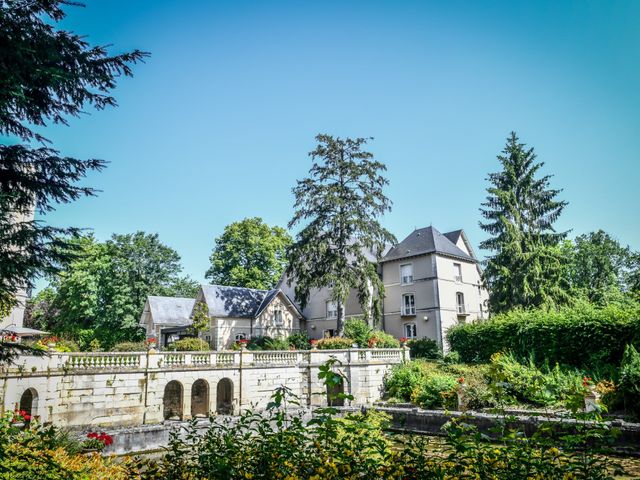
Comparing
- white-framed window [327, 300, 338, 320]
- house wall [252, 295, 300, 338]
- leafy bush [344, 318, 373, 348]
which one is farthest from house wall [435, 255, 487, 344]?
house wall [252, 295, 300, 338]

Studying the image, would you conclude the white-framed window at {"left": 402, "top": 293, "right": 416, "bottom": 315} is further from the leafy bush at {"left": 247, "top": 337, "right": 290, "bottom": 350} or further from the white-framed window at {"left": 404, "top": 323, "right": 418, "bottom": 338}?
the leafy bush at {"left": 247, "top": 337, "right": 290, "bottom": 350}

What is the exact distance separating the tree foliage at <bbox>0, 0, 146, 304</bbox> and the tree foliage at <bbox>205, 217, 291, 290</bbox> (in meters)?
36.9

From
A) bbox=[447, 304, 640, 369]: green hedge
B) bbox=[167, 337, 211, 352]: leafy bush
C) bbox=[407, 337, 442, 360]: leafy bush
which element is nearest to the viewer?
bbox=[447, 304, 640, 369]: green hedge

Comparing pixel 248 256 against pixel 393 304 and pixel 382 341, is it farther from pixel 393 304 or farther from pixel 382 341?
Answer: pixel 382 341

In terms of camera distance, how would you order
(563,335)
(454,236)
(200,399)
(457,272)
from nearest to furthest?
(563,335) → (200,399) → (457,272) → (454,236)

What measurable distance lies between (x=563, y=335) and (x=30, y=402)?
2338 centimetres

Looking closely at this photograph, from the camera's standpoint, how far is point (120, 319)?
1582 inches

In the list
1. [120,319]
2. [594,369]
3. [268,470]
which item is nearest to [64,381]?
[268,470]

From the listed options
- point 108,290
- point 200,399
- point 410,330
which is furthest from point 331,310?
point 108,290

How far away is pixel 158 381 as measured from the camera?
1942 centimetres

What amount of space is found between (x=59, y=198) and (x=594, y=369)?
2060cm

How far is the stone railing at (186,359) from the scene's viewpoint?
16.6 metres

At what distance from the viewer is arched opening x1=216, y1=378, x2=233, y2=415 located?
2212 centimetres

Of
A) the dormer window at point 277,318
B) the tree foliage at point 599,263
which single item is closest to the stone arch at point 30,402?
the dormer window at point 277,318
